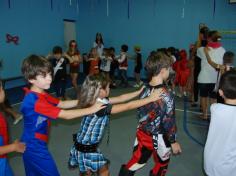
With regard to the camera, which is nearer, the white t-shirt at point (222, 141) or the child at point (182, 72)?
the white t-shirt at point (222, 141)

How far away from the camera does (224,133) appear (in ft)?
5.77

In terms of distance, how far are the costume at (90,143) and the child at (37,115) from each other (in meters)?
0.32

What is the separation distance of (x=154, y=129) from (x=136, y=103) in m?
0.42

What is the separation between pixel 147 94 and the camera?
2.34 m

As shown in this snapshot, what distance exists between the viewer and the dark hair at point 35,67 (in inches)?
75.0

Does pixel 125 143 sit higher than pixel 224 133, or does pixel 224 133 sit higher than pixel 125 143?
pixel 224 133

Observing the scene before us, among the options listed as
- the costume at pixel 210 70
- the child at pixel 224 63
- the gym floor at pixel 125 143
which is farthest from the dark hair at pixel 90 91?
the costume at pixel 210 70

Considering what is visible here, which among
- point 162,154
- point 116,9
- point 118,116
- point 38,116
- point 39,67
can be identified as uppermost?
point 116,9

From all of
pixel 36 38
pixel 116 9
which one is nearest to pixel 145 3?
pixel 116 9

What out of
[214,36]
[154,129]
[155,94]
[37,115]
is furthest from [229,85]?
[214,36]

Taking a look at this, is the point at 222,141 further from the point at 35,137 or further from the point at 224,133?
the point at 35,137

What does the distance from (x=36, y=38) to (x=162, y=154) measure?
295 inches

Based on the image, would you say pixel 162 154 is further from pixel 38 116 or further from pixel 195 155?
pixel 195 155

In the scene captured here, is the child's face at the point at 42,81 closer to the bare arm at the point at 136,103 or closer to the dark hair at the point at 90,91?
the dark hair at the point at 90,91
